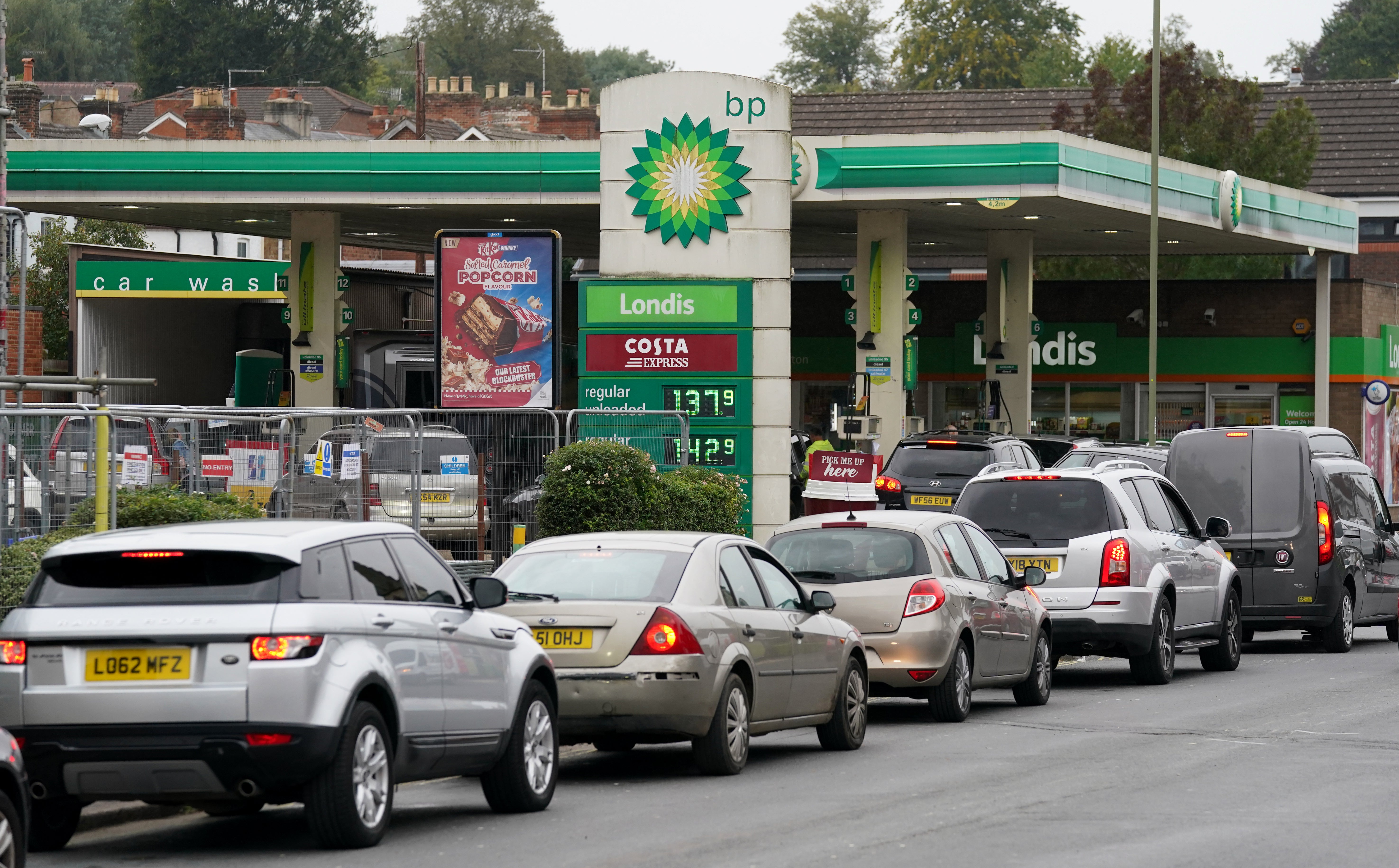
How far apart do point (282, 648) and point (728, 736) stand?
3.60 meters

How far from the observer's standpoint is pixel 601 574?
11.4m

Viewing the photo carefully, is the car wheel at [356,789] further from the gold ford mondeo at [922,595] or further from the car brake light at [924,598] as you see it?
the car brake light at [924,598]

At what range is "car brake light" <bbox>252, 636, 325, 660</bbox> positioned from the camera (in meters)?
8.28

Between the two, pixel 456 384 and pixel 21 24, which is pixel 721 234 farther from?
pixel 21 24

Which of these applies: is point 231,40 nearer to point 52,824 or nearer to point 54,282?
point 54,282

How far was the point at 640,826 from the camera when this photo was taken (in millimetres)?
9609

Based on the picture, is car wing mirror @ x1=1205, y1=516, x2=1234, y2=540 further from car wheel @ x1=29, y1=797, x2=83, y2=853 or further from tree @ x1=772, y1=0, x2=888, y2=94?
tree @ x1=772, y1=0, x2=888, y2=94

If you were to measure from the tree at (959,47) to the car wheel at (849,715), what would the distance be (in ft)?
252

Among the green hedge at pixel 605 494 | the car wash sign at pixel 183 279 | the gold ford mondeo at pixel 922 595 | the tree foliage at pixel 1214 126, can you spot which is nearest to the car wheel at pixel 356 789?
the gold ford mondeo at pixel 922 595

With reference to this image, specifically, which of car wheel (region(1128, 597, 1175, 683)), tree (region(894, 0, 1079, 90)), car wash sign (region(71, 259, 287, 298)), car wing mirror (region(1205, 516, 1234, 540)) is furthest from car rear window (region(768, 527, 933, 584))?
tree (region(894, 0, 1079, 90))

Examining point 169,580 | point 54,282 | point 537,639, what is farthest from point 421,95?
point 169,580

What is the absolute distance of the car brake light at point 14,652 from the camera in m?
8.41

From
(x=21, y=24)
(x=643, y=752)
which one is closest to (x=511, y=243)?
(x=643, y=752)

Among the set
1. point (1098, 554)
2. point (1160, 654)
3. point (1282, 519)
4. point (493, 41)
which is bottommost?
point (1160, 654)
